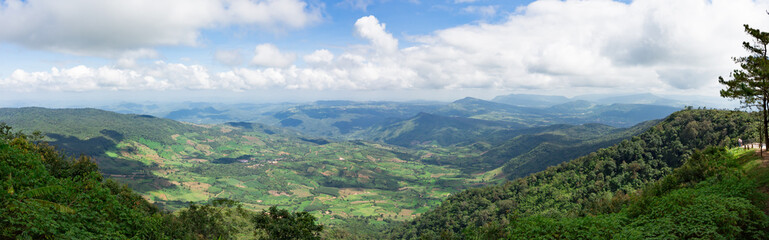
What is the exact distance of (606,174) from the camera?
12088 centimetres

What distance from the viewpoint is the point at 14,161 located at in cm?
2403

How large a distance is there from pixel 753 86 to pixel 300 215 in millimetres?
63290

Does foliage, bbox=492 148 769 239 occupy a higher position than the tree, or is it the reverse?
the tree

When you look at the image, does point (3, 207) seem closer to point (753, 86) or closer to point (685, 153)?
point (753, 86)

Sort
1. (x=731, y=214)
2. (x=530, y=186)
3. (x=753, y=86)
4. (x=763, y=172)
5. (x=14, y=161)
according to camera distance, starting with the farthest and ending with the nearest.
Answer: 1. (x=530, y=186)
2. (x=753, y=86)
3. (x=763, y=172)
4. (x=14, y=161)
5. (x=731, y=214)

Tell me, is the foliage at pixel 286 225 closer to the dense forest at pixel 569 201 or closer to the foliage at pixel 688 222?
the dense forest at pixel 569 201

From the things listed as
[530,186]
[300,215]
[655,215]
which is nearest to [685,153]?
[530,186]

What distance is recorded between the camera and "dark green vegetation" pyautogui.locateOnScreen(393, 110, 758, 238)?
335 feet

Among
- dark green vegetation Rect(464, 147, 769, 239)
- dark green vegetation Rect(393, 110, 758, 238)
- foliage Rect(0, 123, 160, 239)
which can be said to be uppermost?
foliage Rect(0, 123, 160, 239)

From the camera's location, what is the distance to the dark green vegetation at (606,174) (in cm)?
10206

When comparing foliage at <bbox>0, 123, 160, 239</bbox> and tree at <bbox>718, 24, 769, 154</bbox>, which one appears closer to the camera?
foliage at <bbox>0, 123, 160, 239</bbox>

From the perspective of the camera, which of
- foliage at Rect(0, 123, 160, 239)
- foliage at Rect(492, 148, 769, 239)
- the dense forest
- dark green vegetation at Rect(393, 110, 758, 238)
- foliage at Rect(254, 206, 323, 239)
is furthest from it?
dark green vegetation at Rect(393, 110, 758, 238)

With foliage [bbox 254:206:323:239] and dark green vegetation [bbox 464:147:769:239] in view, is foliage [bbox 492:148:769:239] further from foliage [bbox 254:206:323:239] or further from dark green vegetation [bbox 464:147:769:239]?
foliage [bbox 254:206:323:239]

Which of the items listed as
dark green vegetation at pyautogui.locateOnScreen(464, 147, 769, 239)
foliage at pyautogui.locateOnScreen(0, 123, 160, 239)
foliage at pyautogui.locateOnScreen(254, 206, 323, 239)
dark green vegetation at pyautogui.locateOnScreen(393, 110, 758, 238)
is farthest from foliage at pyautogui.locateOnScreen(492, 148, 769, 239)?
dark green vegetation at pyautogui.locateOnScreen(393, 110, 758, 238)
